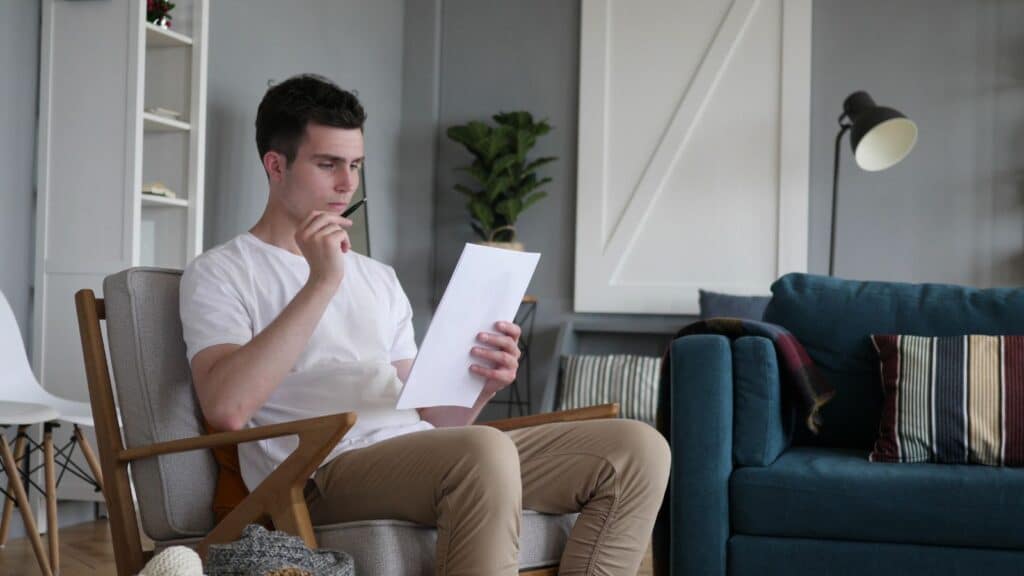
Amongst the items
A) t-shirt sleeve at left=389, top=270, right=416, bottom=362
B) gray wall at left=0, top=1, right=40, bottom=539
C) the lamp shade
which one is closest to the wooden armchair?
t-shirt sleeve at left=389, top=270, right=416, bottom=362

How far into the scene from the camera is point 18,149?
379 centimetres

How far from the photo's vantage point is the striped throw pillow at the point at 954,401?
2768 mm

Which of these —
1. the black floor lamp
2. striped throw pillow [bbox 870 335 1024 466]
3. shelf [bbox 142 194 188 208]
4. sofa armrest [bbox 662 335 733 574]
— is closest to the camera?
sofa armrest [bbox 662 335 733 574]

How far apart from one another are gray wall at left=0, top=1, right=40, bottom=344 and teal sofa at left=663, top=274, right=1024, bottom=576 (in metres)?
2.26

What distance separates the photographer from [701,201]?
5.82 meters

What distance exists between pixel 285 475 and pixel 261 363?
0.60 ft

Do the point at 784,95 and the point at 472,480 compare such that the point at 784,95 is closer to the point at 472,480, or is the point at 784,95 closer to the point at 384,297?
the point at 384,297

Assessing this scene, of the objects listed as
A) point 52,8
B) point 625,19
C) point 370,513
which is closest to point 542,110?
point 625,19

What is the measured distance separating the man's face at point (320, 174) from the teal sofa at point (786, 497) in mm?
1000

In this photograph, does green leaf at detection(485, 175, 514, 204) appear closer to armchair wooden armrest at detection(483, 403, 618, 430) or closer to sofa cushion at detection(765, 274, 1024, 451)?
sofa cushion at detection(765, 274, 1024, 451)

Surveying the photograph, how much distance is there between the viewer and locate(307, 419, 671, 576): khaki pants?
1740 mm

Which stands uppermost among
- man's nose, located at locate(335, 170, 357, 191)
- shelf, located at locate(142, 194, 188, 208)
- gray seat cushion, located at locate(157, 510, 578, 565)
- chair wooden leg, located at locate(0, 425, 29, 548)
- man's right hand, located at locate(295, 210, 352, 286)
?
shelf, located at locate(142, 194, 188, 208)

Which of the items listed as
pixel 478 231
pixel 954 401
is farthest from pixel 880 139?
pixel 954 401

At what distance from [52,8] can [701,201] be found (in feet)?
10.6
